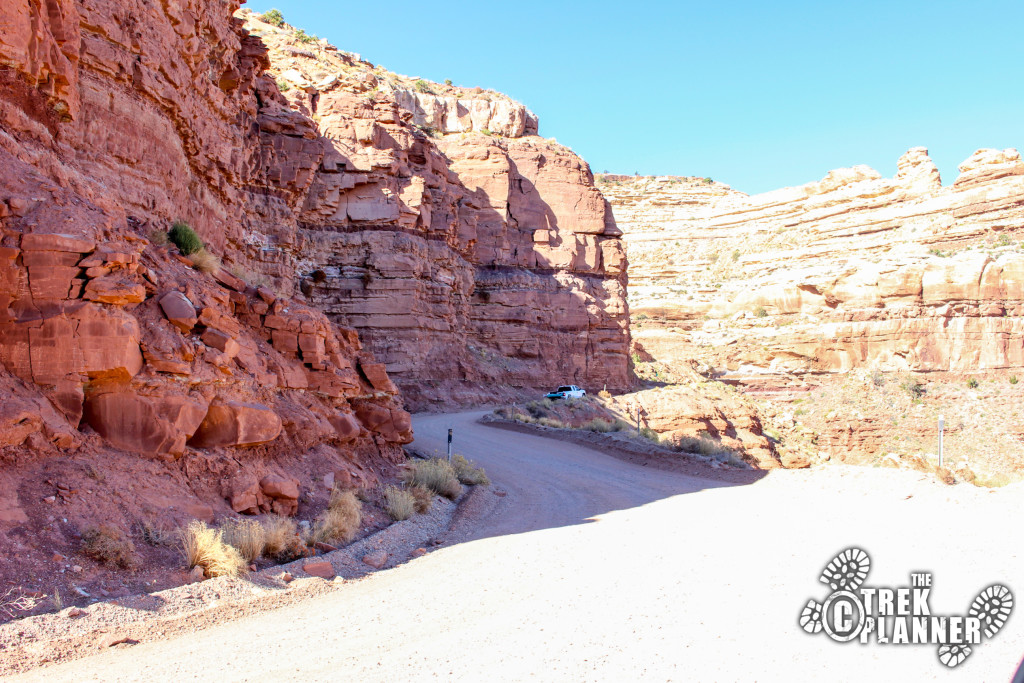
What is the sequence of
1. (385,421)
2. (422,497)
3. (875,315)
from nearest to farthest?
(422,497) < (385,421) < (875,315)

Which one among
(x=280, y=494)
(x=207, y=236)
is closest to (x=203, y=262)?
(x=280, y=494)

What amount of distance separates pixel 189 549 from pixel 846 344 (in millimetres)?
50439

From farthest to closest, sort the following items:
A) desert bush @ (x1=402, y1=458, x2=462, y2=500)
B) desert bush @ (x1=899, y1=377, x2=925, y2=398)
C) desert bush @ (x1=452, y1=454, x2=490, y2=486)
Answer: desert bush @ (x1=899, y1=377, x2=925, y2=398), desert bush @ (x1=452, y1=454, x2=490, y2=486), desert bush @ (x1=402, y1=458, x2=462, y2=500)

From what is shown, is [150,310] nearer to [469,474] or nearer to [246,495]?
[246,495]

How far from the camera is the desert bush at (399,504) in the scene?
1028 cm

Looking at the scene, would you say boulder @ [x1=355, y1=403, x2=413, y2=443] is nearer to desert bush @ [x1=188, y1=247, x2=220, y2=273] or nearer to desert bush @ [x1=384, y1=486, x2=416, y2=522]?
desert bush @ [x1=384, y1=486, x2=416, y2=522]

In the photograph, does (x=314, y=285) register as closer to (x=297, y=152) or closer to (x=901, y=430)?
(x=297, y=152)

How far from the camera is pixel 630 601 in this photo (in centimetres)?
671

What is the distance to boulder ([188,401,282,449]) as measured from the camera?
849 centimetres

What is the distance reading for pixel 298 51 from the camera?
38.5 m

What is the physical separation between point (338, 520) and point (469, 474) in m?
5.79

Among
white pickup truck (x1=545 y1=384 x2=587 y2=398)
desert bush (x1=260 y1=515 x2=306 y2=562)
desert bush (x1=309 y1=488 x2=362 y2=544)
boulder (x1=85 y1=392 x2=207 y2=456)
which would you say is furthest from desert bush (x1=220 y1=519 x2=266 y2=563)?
white pickup truck (x1=545 y1=384 x2=587 y2=398)

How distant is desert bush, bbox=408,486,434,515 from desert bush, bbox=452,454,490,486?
7.46ft

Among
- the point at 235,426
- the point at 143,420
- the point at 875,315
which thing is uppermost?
the point at 875,315
